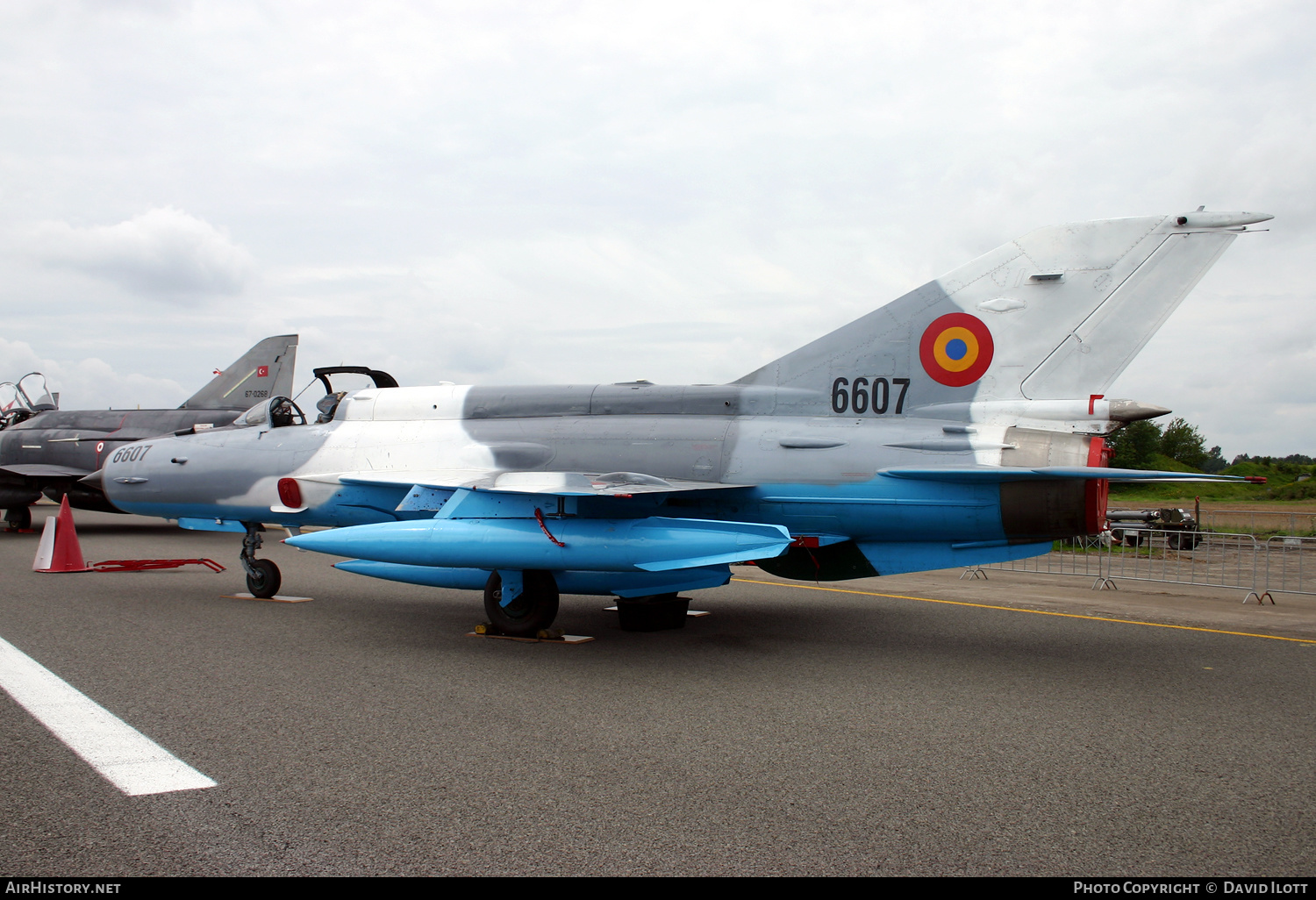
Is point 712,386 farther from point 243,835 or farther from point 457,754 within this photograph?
point 243,835

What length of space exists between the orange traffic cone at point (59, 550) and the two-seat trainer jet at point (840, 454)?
5.89m

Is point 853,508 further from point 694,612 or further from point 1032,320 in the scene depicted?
point 694,612

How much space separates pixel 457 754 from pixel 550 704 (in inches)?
41.4

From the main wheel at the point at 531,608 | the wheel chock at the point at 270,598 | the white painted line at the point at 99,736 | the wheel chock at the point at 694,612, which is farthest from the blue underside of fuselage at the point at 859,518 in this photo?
the white painted line at the point at 99,736

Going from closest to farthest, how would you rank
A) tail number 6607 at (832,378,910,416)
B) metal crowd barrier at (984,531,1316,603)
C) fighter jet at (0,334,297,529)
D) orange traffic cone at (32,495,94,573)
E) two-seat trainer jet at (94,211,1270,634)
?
two-seat trainer jet at (94,211,1270,634)
tail number 6607 at (832,378,910,416)
metal crowd barrier at (984,531,1316,603)
orange traffic cone at (32,495,94,573)
fighter jet at (0,334,297,529)

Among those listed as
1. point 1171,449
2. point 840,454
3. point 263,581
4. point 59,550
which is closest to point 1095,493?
point 840,454

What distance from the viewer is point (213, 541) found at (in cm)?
1694

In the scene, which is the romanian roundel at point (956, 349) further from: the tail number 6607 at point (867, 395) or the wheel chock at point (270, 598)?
the wheel chock at point (270, 598)

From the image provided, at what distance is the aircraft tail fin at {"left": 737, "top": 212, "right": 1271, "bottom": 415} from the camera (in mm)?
6117

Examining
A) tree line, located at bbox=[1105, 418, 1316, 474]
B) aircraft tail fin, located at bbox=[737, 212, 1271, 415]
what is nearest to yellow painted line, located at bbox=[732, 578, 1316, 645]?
aircraft tail fin, located at bbox=[737, 212, 1271, 415]

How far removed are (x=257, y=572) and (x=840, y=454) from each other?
6.51m

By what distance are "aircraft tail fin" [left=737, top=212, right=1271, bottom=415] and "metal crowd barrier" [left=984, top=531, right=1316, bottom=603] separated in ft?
15.0

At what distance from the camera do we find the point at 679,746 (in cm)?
441

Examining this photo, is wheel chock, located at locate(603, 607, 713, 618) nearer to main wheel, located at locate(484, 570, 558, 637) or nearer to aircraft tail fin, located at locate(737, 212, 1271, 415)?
main wheel, located at locate(484, 570, 558, 637)
